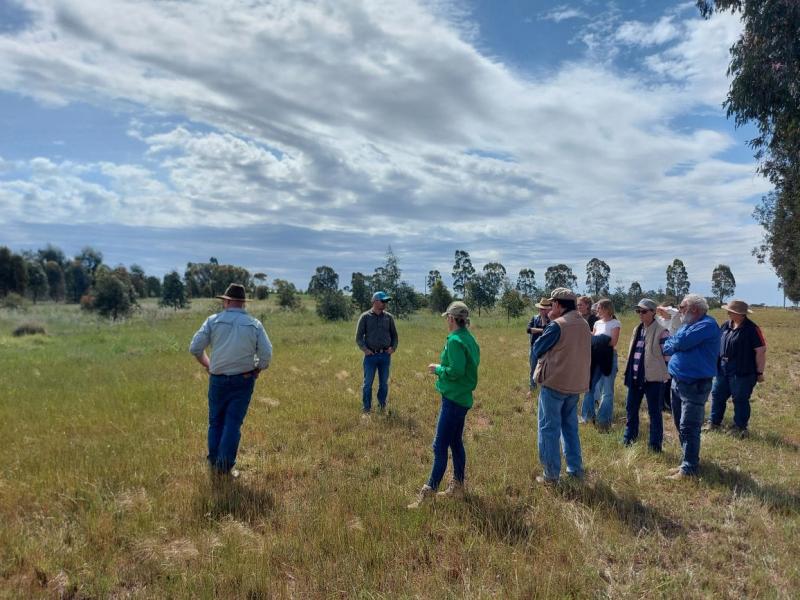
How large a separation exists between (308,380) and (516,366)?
22.3 ft

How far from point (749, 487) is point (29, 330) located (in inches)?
1392

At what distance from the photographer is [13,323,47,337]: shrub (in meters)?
27.2

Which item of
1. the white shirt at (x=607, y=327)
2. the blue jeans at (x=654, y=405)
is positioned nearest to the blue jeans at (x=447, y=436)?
the blue jeans at (x=654, y=405)

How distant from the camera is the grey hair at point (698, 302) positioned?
18.1ft

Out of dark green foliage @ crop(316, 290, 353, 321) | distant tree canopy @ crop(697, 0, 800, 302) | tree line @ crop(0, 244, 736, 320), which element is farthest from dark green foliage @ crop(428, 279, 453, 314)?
distant tree canopy @ crop(697, 0, 800, 302)

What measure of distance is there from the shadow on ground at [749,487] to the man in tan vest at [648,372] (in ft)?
2.37

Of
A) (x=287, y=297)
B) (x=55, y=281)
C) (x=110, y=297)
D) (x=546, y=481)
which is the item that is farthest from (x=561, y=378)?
(x=55, y=281)

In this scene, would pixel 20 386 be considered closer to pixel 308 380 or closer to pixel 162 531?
pixel 308 380

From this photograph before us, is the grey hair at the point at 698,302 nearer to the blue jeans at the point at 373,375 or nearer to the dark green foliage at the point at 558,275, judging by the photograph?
the blue jeans at the point at 373,375

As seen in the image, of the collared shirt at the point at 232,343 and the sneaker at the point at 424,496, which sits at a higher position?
the collared shirt at the point at 232,343

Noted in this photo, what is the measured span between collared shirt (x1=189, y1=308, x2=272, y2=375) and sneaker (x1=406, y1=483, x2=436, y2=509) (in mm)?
2250

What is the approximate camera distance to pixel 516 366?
1455 centimetres

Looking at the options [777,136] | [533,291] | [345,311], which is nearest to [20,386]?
[777,136]

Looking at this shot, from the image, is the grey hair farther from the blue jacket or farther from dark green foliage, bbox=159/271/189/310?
dark green foliage, bbox=159/271/189/310
